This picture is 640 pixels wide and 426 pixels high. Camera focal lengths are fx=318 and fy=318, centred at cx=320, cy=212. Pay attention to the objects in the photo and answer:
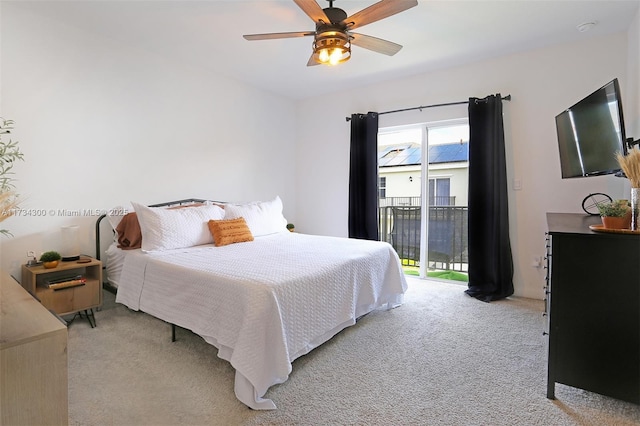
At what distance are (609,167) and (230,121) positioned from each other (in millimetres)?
Answer: 3755

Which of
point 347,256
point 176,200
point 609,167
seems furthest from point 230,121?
point 609,167

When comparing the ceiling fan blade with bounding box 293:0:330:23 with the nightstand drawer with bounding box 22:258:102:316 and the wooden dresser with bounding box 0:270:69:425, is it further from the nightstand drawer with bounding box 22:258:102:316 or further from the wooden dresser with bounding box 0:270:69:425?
the nightstand drawer with bounding box 22:258:102:316

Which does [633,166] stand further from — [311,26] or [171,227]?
[171,227]

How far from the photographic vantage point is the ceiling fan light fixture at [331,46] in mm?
2160

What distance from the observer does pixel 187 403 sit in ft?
5.48

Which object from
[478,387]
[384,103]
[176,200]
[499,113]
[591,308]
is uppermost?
[384,103]

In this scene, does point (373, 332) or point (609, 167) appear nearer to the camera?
point (609, 167)

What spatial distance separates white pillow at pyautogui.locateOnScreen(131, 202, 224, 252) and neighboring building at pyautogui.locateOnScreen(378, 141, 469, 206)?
2.50 m

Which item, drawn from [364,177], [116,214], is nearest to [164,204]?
[116,214]

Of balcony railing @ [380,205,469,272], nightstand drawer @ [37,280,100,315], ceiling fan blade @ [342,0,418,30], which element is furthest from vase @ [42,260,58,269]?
balcony railing @ [380,205,469,272]

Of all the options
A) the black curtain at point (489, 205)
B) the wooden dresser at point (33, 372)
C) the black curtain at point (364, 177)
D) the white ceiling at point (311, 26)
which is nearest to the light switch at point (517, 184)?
the black curtain at point (489, 205)

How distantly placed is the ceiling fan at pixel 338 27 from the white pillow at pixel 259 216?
1787 mm

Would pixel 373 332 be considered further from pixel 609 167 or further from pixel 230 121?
pixel 230 121

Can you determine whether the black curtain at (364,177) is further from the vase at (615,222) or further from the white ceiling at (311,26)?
the vase at (615,222)
